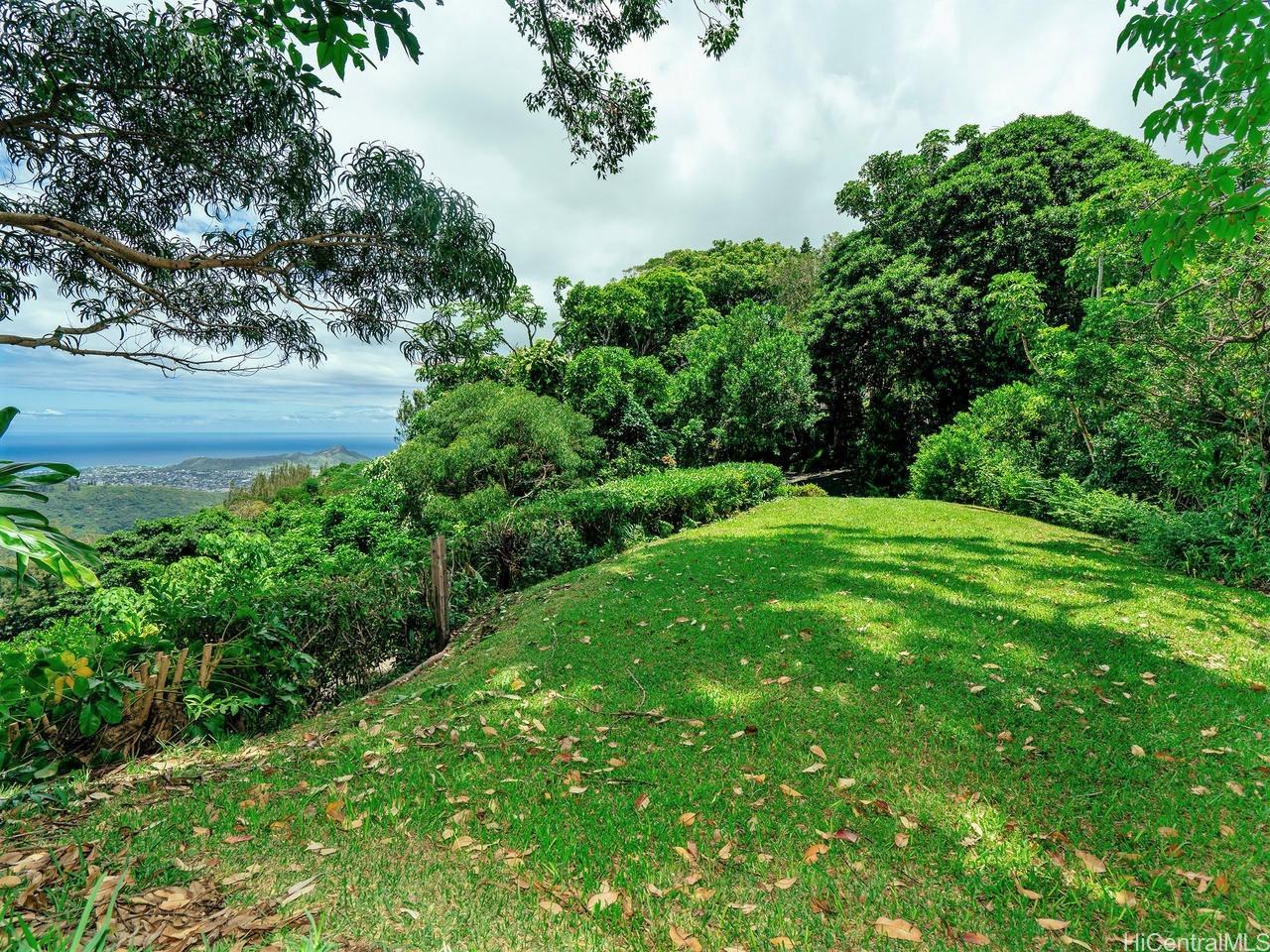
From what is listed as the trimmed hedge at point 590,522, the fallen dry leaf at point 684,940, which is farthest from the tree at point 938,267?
the fallen dry leaf at point 684,940

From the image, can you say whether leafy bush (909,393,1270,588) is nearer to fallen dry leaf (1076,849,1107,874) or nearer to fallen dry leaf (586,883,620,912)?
fallen dry leaf (1076,849,1107,874)

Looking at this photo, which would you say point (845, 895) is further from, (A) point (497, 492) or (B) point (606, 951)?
(A) point (497, 492)

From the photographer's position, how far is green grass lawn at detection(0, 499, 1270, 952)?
215 cm

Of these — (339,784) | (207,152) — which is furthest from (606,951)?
(207,152)

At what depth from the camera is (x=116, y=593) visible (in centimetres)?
577

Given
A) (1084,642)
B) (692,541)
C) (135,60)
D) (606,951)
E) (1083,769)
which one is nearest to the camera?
(606,951)

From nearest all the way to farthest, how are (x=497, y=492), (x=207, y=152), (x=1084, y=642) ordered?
(x=1084, y=642) → (x=207, y=152) → (x=497, y=492)

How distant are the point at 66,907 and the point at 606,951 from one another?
201cm

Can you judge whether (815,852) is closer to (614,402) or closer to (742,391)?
(614,402)

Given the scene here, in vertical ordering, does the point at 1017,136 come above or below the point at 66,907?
above

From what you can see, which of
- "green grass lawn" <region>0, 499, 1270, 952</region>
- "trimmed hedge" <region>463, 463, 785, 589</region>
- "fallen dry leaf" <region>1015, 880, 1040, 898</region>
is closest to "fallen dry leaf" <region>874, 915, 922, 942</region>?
"green grass lawn" <region>0, 499, 1270, 952</region>

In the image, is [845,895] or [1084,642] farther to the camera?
[1084,642]

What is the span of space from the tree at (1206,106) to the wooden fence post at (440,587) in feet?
21.3

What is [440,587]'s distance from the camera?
5.91 meters
